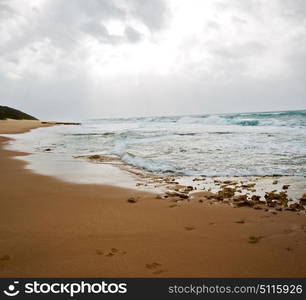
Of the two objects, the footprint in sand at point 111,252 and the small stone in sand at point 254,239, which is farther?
the small stone in sand at point 254,239

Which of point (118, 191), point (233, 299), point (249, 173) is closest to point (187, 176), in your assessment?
point (249, 173)

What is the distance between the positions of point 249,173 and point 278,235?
403 centimetres

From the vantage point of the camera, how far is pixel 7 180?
20.7ft

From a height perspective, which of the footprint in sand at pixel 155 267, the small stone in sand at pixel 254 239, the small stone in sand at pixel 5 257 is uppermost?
the small stone in sand at pixel 254 239

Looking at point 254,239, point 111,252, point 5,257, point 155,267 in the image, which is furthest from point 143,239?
point 5,257

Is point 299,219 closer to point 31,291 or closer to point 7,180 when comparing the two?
point 31,291

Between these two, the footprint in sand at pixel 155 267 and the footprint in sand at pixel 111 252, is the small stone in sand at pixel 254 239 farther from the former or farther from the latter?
the footprint in sand at pixel 111 252

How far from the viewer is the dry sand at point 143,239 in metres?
2.53

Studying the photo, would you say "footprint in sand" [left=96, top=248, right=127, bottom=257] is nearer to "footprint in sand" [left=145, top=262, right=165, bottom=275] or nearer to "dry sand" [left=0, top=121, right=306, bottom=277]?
"dry sand" [left=0, top=121, right=306, bottom=277]

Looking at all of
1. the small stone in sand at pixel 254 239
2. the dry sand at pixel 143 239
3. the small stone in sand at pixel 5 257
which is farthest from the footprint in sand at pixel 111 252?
the small stone in sand at pixel 254 239

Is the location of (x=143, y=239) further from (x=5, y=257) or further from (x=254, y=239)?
(x=5, y=257)

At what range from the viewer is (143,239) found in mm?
3166

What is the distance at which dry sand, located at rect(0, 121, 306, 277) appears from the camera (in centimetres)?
Result: 253

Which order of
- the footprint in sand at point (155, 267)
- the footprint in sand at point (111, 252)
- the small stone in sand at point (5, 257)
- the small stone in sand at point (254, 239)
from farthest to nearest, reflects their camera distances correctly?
the small stone in sand at point (254, 239) < the footprint in sand at point (111, 252) < the small stone in sand at point (5, 257) < the footprint in sand at point (155, 267)
